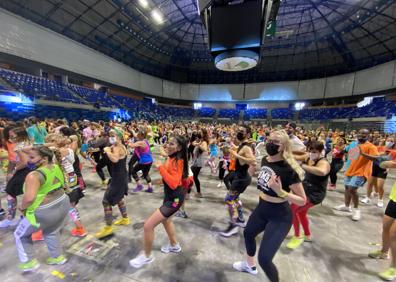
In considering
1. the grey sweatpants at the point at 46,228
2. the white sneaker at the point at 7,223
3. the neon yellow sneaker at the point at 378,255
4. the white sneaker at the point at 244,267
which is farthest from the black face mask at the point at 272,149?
the white sneaker at the point at 7,223

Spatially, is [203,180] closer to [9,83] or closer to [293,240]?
[293,240]

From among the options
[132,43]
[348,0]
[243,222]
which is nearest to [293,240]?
[243,222]

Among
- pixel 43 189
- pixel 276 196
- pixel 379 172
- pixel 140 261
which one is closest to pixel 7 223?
pixel 43 189

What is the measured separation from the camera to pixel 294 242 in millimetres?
3539

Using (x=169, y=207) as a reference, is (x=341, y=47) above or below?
above

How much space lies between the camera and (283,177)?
219 cm

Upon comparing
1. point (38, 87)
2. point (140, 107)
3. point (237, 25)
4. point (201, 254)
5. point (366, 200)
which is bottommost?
point (201, 254)

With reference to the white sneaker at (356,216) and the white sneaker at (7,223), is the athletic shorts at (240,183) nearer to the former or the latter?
the white sneaker at (356,216)

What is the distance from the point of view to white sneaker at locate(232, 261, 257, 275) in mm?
2811

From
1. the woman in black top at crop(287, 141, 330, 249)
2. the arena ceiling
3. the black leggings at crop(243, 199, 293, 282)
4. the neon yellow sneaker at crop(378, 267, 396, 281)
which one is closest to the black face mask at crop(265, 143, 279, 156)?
the black leggings at crop(243, 199, 293, 282)

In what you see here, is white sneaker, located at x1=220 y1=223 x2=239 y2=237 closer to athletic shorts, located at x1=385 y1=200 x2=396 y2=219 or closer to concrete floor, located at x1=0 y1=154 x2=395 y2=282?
concrete floor, located at x1=0 y1=154 x2=395 y2=282

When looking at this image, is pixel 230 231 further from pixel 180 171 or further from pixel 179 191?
pixel 180 171

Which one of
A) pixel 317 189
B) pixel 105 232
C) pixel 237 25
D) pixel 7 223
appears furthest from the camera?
pixel 237 25

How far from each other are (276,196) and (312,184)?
1579mm
